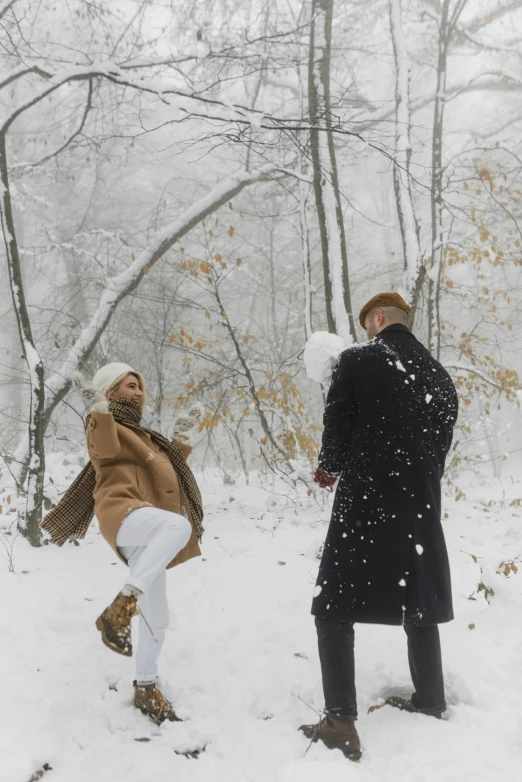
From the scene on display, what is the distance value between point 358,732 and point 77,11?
21.0 ft

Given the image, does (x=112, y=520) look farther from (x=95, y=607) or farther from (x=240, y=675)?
(x=95, y=607)

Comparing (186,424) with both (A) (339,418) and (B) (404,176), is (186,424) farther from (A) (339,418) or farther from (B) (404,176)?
(B) (404,176)

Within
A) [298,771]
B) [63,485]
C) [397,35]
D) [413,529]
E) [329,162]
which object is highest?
[397,35]

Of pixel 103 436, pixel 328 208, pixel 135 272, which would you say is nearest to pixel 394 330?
pixel 103 436

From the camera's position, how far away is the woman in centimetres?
233

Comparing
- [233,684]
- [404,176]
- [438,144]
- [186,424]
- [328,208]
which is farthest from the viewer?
[438,144]

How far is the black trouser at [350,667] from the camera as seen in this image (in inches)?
91.6

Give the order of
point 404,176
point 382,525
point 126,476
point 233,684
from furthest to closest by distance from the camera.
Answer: point 404,176 < point 233,684 < point 126,476 < point 382,525

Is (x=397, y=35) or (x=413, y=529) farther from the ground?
(x=397, y=35)

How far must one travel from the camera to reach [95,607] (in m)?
3.83

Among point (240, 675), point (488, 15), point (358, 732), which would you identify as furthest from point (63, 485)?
point (488, 15)

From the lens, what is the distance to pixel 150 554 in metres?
2.35

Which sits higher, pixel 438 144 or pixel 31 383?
pixel 438 144

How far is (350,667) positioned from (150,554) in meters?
1.03
